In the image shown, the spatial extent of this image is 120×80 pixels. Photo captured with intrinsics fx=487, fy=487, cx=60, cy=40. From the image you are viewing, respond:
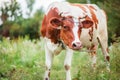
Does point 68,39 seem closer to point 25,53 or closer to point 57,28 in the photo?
point 57,28

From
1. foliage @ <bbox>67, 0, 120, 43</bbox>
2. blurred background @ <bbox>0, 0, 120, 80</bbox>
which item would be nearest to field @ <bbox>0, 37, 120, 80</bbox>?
blurred background @ <bbox>0, 0, 120, 80</bbox>

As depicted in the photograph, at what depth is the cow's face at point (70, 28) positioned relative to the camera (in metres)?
8.15

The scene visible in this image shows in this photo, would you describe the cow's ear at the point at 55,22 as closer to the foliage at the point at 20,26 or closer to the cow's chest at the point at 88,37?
the cow's chest at the point at 88,37

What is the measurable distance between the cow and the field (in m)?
0.44

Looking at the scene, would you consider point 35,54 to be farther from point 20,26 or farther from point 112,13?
point 20,26

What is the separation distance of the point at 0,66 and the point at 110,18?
6655 mm

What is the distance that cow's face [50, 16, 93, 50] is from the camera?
8.15 metres

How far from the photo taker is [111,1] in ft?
53.4

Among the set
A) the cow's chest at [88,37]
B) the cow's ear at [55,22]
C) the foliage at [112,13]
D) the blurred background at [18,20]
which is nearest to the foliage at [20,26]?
the blurred background at [18,20]

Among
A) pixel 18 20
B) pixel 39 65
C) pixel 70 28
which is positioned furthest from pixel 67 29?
pixel 18 20

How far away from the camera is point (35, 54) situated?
14445 millimetres

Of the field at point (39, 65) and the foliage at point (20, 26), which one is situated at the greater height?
the field at point (39, 65)

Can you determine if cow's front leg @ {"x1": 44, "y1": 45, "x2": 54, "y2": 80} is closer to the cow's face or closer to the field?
the field

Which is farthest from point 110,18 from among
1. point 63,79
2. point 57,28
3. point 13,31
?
point 13,31
